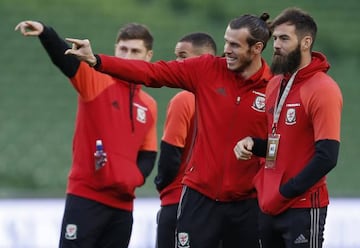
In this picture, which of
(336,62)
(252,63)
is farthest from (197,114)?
(336,62)

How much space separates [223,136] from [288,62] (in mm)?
643

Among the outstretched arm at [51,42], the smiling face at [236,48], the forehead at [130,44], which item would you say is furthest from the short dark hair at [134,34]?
the smiling face at [236,48]

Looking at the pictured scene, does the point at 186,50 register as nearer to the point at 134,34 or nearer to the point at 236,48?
the point at 134,34

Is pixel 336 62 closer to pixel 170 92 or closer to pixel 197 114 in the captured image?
pixel 170 92

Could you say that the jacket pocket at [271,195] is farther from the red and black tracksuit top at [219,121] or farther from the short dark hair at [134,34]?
the short dark hair at [134,34]

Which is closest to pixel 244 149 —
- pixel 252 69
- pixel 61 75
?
pixel 252 69

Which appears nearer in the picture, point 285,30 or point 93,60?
point 93,60

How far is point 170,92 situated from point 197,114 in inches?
302

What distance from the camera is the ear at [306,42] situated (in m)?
5.57

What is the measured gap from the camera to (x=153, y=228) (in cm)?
938

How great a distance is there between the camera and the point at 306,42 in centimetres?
558

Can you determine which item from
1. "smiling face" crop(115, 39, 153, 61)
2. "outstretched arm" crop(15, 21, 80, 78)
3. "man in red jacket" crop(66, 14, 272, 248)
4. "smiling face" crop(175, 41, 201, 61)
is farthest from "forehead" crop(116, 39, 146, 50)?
"man in red jacket" crop(66, 14, 272, 248)

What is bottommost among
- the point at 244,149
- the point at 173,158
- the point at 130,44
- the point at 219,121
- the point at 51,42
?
the point at 173,158

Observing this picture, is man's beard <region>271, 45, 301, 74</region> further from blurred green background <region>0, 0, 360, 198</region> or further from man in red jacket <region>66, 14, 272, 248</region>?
blurred green background <region>0, 0, 360, 198</region>
